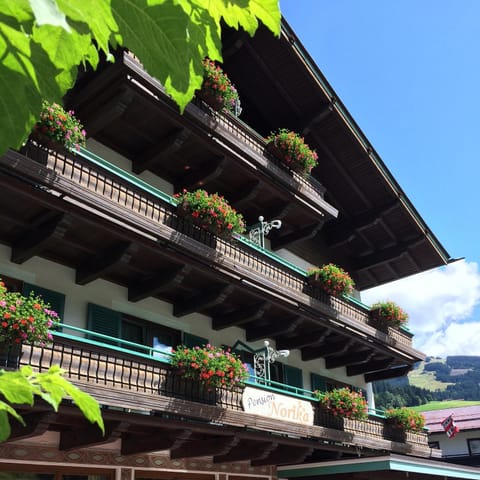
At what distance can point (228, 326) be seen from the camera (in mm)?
14938

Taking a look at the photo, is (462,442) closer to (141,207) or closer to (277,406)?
(277,406)

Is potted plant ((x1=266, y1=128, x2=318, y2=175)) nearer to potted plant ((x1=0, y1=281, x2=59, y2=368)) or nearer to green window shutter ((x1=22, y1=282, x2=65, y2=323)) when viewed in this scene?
green window shutter ((x1=22, y1=282, x2=65, y2=323))

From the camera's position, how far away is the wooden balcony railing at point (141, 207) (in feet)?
32.8

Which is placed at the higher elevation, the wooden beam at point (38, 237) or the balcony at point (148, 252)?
the balcony at point (148, 252)

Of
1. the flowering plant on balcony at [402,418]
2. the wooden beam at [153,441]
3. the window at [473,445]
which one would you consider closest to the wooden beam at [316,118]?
the flowering plant on balcony at [402,418]

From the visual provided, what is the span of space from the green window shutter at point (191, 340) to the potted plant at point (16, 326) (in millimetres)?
5539

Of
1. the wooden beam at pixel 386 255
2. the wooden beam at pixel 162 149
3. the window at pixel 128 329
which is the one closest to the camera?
the window at pixel 128 329

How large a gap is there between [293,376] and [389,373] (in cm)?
556

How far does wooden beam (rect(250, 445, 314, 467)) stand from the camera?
14.7 metres

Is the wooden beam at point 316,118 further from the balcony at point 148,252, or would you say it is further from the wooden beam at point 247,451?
the wooden beam at point 247,451

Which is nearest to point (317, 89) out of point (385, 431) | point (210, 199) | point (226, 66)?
point (226, 66)

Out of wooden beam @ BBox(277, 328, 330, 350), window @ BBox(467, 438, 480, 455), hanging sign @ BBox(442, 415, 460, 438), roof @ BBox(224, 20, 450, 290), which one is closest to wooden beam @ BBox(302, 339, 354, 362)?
wooden beam @ BBox(277, 328, 330, 350)

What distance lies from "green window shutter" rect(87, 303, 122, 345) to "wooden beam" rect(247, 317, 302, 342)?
15.4ft

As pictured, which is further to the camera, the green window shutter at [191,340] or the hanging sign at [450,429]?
the hanging sign at [450,429]
